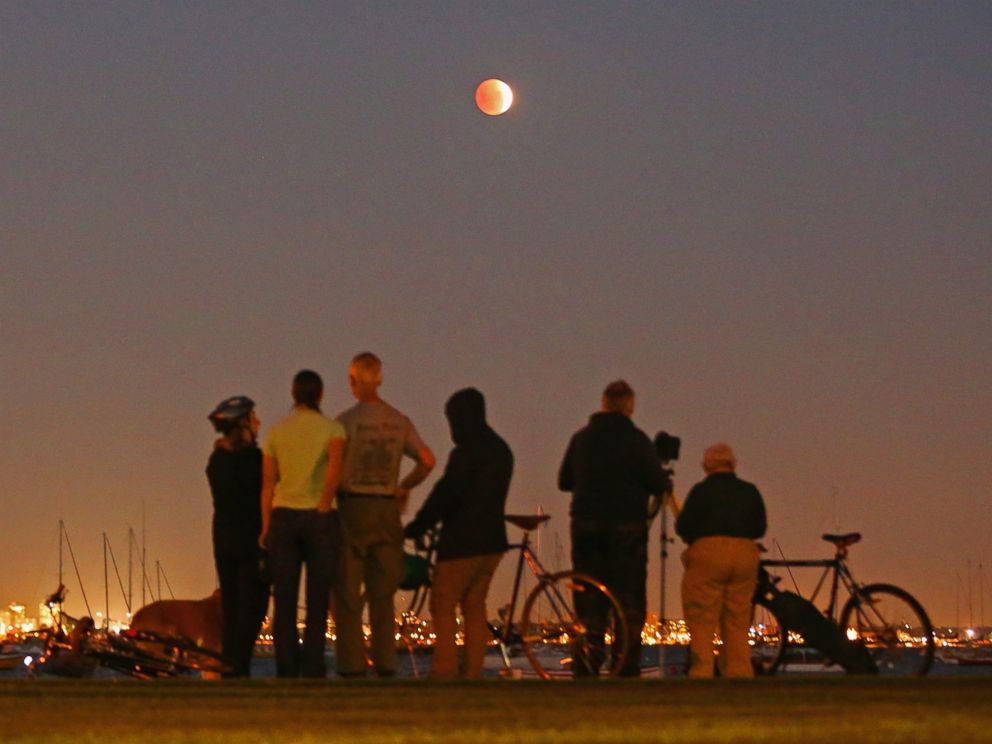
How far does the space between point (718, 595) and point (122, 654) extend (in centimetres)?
423

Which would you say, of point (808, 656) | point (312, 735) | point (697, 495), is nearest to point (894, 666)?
point (808, 656)

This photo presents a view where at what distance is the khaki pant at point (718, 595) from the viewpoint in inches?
585

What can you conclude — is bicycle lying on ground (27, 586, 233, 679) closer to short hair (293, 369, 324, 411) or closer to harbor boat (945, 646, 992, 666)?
short hair (293, 369, 324, 411)

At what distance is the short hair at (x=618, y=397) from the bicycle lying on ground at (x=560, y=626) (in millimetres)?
→ 915

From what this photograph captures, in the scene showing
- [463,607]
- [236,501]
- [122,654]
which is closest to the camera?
[236,501]

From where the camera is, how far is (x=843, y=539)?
16.0 metres

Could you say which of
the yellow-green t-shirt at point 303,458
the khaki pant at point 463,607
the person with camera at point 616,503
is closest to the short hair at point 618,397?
the person with camera at point 616,503

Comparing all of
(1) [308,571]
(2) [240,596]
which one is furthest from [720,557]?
(2) [240,596]

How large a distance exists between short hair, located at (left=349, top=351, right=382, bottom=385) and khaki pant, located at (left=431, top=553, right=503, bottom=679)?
1.36 metres

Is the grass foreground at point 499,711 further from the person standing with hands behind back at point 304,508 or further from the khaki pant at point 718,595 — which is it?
the khaki pant at point 718,595

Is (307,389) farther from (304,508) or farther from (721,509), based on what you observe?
(721,509)

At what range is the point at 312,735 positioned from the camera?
816 cm

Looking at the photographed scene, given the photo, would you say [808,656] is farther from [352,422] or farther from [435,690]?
[435,690]

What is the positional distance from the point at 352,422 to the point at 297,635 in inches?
56.9
